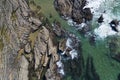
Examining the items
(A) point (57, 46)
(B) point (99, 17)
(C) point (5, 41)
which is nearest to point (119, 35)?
(B) point (99, 17)

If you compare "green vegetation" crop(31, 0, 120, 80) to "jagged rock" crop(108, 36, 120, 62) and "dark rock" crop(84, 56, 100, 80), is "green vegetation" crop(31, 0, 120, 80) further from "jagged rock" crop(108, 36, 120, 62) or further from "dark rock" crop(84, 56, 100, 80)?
"jagged rock" crop(108, 36, 120, 62)

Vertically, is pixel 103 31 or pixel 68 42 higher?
pixel 103 31

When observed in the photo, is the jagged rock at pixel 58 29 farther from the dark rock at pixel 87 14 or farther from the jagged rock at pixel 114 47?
the jagged rock at pixel 114 47

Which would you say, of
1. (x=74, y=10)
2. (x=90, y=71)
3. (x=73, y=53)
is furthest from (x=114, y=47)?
(x=74, y=10)

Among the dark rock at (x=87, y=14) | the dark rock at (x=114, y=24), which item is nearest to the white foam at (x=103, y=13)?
Result: the dark rock at (x=114, y=24)

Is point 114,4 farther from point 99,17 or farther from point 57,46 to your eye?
point 57,46

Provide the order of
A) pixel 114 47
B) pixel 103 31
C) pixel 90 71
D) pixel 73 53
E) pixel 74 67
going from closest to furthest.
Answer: pixel 90 71 → pixel 74 67 → pixel 114 47 → pixel 73 53 → pixel 103 31

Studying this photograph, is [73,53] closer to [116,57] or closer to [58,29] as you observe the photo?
[58,29]

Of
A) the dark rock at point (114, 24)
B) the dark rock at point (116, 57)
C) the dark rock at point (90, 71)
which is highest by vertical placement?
the dark rock at point (114, 24)
